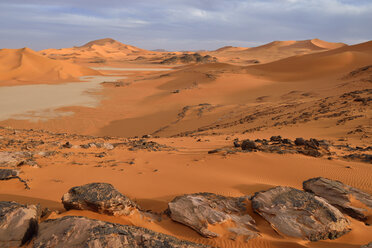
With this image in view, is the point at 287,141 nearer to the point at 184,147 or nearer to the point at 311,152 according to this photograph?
the point at 311,152

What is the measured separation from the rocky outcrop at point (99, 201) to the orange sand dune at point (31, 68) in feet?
102

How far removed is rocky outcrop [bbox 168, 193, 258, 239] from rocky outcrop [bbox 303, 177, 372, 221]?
4.52 feet

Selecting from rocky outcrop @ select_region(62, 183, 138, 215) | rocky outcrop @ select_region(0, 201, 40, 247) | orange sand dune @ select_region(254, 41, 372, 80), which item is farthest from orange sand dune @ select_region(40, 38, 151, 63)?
rocky outcrop @ select_region(0, 201, 40, 247)

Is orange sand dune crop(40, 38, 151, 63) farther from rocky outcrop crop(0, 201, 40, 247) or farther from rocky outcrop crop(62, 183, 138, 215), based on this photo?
rocky outcrop crop(0, 201, 40, 247)

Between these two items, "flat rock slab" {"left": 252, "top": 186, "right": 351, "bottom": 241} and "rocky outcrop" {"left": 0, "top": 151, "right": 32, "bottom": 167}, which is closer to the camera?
"flat rock slab" {"left": 252, "top": 186, "right": 351, "bottom": 241}

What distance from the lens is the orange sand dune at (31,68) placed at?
1231 inches

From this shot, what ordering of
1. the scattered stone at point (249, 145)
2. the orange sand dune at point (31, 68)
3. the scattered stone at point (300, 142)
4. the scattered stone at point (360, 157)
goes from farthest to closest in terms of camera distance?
1. the orange sand dune at point (31, 68)
2. the scattered stone at point (300, 142)
3. the scattered stone at point (249, 145)
4. the scattered stone at point (360, 157)

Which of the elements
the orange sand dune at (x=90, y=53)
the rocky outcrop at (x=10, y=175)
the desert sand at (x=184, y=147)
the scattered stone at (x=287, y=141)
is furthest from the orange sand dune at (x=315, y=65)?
the orange sand dune at (x=90, y=53)

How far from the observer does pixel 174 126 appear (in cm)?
1362

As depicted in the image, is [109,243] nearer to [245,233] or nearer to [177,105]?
[245,233]

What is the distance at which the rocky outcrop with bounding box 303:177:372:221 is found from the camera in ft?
12.3

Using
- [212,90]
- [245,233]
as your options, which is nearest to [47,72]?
[212,90]

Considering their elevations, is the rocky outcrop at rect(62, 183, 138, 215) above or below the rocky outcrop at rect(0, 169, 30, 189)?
above

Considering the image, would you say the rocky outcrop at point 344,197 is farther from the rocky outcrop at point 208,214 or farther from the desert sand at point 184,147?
the rocky outcrop at point 208,214
